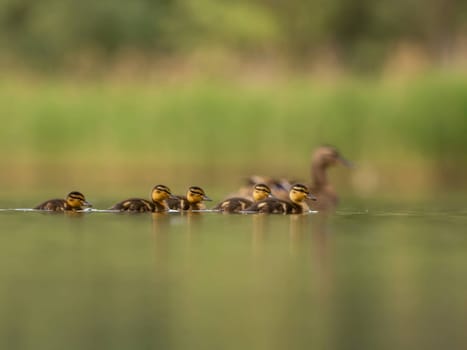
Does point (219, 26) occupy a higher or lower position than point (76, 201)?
higher

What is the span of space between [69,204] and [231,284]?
398 centimetres

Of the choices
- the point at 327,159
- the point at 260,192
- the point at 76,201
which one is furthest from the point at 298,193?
the point at 327,159

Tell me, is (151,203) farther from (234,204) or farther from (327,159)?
(327,159)

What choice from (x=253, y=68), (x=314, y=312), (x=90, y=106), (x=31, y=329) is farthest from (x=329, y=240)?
(x=253, y=68)

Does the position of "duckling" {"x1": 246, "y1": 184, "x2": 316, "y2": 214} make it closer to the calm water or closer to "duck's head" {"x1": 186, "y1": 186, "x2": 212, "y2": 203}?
"duck's head" {"x1": 186, "y1": 186, "x2": 212, "y2": 203}

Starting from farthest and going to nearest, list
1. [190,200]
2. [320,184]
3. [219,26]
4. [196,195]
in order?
1. [219,26]
2. [320,184]
3. [190,200]
4. [196,195]

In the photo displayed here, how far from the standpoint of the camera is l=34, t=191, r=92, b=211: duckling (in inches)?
428

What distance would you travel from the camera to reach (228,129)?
1772 centimetres

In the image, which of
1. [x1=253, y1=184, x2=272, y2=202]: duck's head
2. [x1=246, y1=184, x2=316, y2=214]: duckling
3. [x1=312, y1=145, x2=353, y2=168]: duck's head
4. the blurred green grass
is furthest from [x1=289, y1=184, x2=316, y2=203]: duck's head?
the blurred green grass

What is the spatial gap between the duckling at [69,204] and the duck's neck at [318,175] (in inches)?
94.0

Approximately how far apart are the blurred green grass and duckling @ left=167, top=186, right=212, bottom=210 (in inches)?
172

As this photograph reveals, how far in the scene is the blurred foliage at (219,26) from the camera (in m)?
31.1

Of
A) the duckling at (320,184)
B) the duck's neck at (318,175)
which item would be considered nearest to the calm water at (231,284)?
the duckling at (320,184)

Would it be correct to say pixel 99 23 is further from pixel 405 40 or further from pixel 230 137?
pixel 230 137
